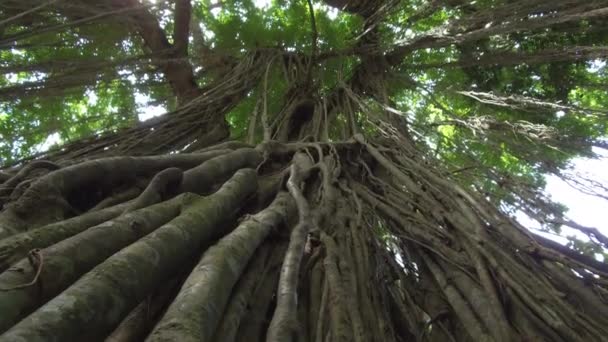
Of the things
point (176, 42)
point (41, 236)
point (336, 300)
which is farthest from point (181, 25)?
point (336, 300)

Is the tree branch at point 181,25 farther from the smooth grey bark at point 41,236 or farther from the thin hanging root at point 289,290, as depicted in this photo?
the smooth grey bark at point 41,236

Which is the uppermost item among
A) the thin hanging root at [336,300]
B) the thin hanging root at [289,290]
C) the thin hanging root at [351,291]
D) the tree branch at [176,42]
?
the tree branch at [176,42]

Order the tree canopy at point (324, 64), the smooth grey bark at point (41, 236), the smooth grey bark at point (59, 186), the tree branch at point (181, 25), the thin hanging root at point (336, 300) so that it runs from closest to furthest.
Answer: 1. the smooth grey bark at point (41, 236)
2. the thin hanging root at point (336, 300)
3. the smooth grey bark at point (59, 186)
4. the tree canopy at point (324, 64)
5. the tree branch at point (181, 25)

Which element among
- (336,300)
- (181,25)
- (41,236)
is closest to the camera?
(41,236)

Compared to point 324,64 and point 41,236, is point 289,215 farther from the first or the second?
point 324,64

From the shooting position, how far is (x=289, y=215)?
75.5 inches

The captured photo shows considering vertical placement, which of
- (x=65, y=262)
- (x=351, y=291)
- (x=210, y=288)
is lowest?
(x=351, y=291)

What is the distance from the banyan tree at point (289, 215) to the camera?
109cm

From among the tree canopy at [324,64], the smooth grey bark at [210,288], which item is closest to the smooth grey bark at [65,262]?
the smooth grey bark at [210,288]

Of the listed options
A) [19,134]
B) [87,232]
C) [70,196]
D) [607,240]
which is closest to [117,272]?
[87,232]

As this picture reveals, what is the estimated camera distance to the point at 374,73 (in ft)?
14.4

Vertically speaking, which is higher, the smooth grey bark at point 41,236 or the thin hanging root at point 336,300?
the smooth grey bark at point 41,236

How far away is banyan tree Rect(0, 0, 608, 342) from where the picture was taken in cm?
109

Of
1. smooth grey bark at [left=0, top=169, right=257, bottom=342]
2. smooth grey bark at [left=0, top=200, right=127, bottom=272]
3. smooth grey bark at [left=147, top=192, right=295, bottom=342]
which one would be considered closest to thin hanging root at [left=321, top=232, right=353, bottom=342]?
smooth grey bark at [left=147, top=192, right=295, bottom=342]
